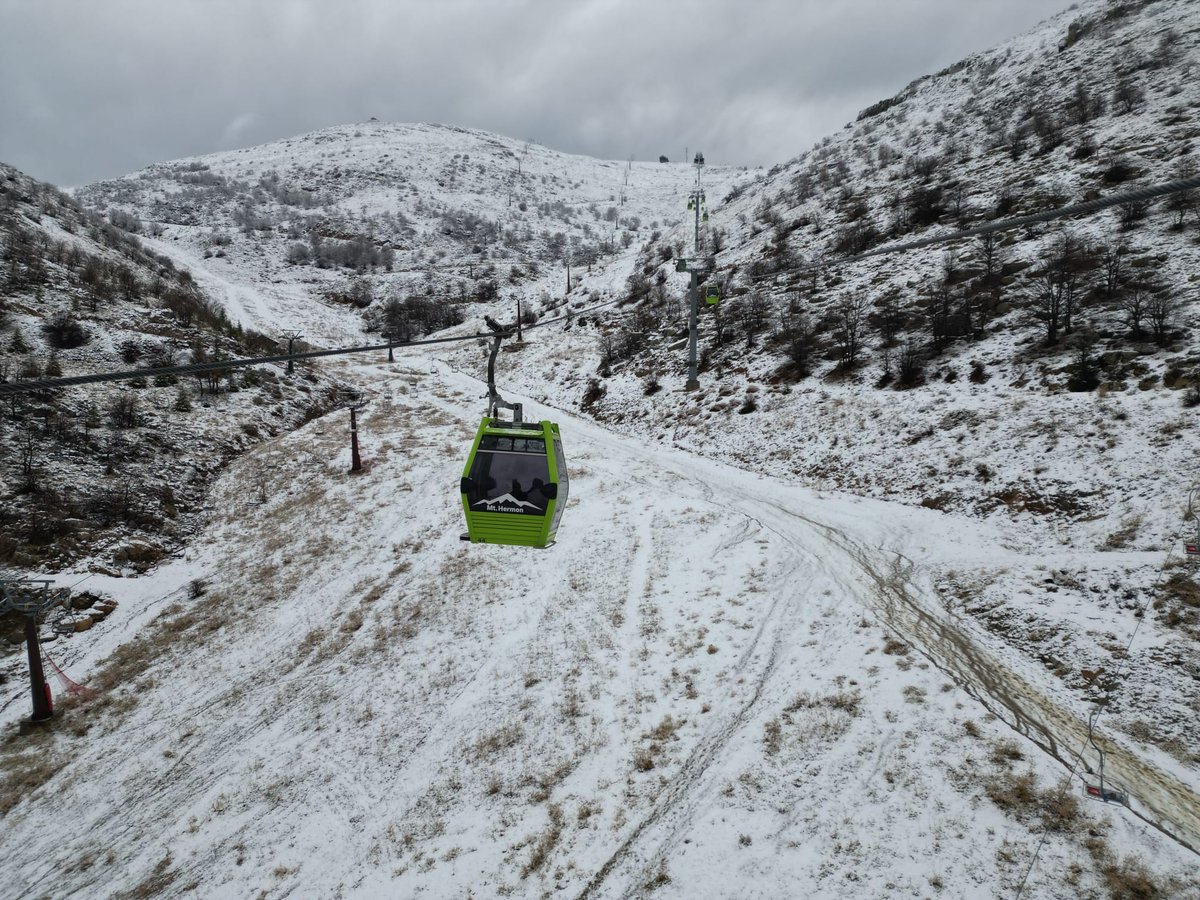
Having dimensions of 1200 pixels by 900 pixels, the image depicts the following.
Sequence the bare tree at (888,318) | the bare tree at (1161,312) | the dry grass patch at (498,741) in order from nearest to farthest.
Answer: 1. the dry grass patch at (498,741)
2. the bare tree at (1161,312)
3. the bare tree at (888,318)

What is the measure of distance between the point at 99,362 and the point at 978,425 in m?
35.6

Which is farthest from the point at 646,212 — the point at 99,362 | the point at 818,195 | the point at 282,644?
the point at 282,644

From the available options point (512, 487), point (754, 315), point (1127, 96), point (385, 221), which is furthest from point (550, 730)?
point (385, 221)

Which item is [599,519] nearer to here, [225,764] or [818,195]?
[225,764]

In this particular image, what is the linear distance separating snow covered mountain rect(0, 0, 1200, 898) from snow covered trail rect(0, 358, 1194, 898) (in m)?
0.07

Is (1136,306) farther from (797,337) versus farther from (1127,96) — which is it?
(1127,96)

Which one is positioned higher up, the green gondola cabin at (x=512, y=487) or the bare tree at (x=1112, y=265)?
the bare tree at (x=1112, y=265)

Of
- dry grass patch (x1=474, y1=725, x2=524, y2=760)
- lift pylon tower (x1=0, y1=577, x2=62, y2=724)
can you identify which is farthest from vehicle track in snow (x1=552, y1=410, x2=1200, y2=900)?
lift pylon tower (x1=0, y1=577, x2=62, y2=724)

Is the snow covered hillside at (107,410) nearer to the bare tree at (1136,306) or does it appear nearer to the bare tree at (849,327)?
the bare tree at (849,327)

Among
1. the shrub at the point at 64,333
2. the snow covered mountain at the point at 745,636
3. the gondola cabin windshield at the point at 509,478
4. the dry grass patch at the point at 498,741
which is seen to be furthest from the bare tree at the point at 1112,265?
the shrub at the point at 64,333

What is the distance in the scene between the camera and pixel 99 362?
23.8 m

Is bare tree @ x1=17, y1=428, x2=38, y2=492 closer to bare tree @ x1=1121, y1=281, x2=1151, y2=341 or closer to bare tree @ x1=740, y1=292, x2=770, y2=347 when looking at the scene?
bare tree @ x1=740, y1=292, x2=770, y2=347

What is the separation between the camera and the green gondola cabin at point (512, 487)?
1006 centimetres

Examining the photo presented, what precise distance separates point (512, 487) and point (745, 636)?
247 inches
